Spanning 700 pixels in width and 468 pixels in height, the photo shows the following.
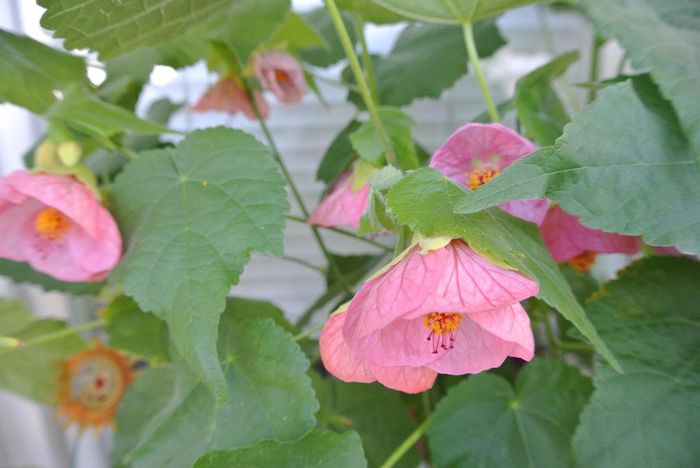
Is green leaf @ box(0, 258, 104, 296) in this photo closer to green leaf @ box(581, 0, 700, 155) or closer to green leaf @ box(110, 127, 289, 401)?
green leaf @ box(110, 127, 289, 401)

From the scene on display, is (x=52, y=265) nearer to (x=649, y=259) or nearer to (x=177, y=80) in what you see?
(x=649, y=259)

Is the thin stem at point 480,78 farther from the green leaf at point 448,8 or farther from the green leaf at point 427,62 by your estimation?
the green leaf at point 427,62

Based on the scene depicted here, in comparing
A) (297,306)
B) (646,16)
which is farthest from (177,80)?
(646,16)

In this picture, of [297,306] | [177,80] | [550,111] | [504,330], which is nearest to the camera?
[504,330]

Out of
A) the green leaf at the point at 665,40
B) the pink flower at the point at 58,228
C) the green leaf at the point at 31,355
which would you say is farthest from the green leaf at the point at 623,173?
the green leaf at the point at 31,355

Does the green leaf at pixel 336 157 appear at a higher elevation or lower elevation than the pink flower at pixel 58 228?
lower

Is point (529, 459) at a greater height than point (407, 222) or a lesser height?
lesser

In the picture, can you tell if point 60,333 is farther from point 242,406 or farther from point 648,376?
point 648,376
